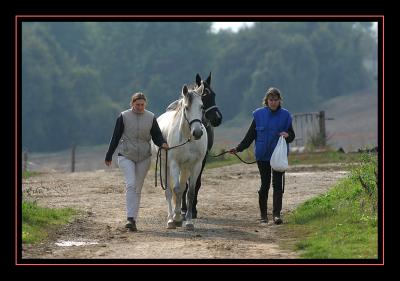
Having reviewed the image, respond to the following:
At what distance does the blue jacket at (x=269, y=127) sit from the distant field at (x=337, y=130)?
135 feet

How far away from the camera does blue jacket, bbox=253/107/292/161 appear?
45.9ft

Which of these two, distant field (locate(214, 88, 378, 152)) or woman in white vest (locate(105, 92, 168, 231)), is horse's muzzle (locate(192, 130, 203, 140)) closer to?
woman in white vest (locate(105, 92, 168, 231))

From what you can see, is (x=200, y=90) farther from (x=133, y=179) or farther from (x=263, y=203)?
(x=263, y=203)

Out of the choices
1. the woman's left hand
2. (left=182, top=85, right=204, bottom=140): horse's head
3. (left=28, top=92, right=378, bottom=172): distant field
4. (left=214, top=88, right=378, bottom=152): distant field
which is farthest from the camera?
(left=214, top=88, right=378, bottom=152): distant field

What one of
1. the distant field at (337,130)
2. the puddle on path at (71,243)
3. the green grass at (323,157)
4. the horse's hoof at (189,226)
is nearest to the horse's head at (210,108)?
the horse's hoof at (189,226)

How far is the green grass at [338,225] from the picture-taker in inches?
415

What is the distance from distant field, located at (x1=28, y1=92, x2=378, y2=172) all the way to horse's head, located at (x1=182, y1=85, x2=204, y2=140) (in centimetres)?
4184

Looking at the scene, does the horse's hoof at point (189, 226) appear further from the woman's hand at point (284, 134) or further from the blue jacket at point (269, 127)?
the woman's hand at point (284, 134)

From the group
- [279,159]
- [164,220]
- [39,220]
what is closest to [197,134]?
[279,159]

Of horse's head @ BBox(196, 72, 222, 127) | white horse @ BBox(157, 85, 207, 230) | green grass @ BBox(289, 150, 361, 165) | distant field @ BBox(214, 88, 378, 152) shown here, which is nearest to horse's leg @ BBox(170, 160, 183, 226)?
white horse @ BBox(157, 85, 207, 230)

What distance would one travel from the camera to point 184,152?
1352 cm

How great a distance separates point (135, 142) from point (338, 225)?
313 cm
